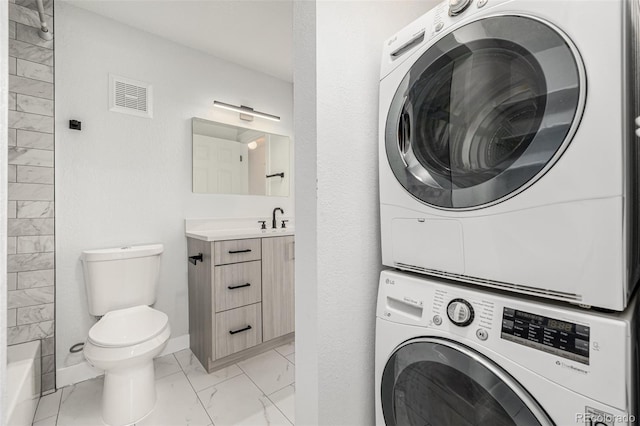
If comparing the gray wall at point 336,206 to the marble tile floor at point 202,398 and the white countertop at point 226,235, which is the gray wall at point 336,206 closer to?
the marble tile floor at point 202,398

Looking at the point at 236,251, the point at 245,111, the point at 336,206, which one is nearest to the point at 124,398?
the point at 236,251

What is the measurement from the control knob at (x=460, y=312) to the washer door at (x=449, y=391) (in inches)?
2.4

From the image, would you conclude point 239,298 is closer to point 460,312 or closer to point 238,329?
point 238,329

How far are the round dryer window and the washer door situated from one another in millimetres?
388

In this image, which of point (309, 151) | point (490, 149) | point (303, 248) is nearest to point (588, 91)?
point (490, 149)

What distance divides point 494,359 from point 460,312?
117 millimetres

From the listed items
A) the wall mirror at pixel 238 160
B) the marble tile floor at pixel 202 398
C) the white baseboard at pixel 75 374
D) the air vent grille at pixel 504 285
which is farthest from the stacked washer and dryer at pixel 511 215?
the white baseboard at pixel 75 374

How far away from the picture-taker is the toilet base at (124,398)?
4.71 ft

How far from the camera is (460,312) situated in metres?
0.71

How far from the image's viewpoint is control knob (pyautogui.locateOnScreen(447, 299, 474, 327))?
0.69m

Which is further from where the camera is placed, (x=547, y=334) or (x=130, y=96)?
(x=130, y=96)

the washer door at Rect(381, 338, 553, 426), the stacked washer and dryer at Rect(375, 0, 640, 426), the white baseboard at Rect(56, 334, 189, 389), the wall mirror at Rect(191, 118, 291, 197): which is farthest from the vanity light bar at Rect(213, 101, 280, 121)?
the washer door at Rect(381, 338, 553, 426)

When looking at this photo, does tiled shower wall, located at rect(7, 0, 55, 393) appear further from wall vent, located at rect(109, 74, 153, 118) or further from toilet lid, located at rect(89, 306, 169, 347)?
toilet lid, located at rect(89, 306, 169, 347)

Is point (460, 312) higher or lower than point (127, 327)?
higher
